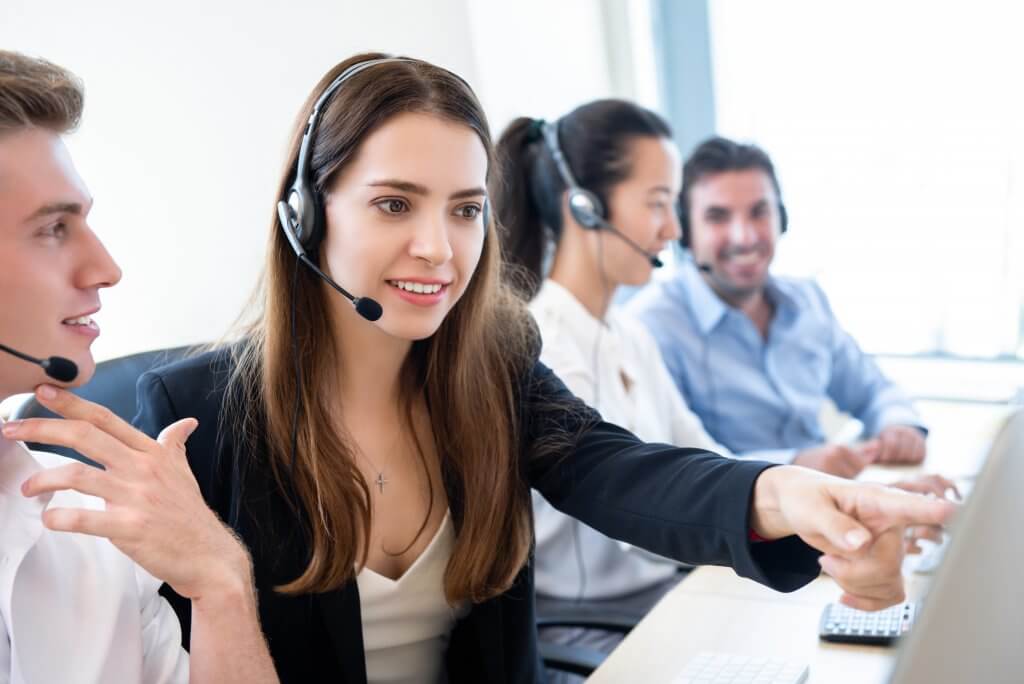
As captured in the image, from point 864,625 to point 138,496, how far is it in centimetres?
80

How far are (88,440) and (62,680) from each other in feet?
0.73

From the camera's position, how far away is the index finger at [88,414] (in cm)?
88

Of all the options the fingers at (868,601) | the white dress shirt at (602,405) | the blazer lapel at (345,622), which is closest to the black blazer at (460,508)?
the blazer lapel at (345,622)

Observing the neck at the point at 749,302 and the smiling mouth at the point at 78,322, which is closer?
the smiling mouth at the point at 78,322

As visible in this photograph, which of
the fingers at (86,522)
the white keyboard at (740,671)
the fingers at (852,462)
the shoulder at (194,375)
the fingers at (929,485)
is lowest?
the fingers at (852,462)

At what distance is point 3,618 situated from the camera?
2.95ft

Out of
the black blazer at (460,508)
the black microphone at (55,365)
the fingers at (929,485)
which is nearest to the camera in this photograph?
the black microphone at (55,365)

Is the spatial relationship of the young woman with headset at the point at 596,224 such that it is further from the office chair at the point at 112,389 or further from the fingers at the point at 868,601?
the fingers at the point at 868,601

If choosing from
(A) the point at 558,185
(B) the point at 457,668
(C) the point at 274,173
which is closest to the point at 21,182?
(B) the point at 457,668

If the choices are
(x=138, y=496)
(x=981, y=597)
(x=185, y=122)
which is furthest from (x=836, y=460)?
(x=981, y=597)

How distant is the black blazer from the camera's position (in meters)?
1.04

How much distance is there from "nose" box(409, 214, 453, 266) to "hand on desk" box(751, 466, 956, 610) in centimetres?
43

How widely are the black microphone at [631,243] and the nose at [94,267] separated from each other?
117 cm

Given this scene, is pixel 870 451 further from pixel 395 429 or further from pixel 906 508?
pixel 906 508
